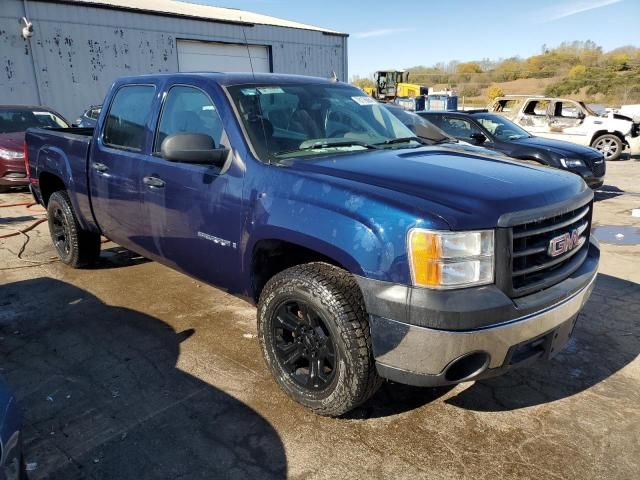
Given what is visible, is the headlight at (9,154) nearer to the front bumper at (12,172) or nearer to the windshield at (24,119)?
the front bumper at (12,172)

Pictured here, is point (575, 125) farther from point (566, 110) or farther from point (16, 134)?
point (16, 134)

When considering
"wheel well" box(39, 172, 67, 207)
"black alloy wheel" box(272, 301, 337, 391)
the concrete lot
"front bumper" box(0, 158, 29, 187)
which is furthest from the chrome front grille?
"front bumper" box(0, 158, 29, 187)

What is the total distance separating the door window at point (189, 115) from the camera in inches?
132

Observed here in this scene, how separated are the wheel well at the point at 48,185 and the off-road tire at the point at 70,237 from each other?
0.48ft

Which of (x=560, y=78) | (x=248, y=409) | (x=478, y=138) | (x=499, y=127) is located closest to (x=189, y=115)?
(x=248, y=409)

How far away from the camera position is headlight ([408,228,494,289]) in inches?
89.3

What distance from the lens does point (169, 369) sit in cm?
340

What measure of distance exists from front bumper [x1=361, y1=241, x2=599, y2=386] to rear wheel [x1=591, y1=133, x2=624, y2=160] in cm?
1354

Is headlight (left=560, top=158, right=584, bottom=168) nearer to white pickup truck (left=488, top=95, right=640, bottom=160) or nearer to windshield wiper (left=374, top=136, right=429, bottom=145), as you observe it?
white pickup truck (left=488, top=95, right=640, bottom=160)

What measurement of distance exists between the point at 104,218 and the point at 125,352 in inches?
54.2

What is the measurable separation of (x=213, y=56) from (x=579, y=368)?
67.2 feet

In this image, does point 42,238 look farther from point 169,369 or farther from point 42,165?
point 169,369

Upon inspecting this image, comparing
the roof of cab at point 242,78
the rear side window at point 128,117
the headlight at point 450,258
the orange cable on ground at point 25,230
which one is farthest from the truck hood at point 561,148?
the orange cable on ground at point 25,230

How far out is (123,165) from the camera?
4.01 meters
